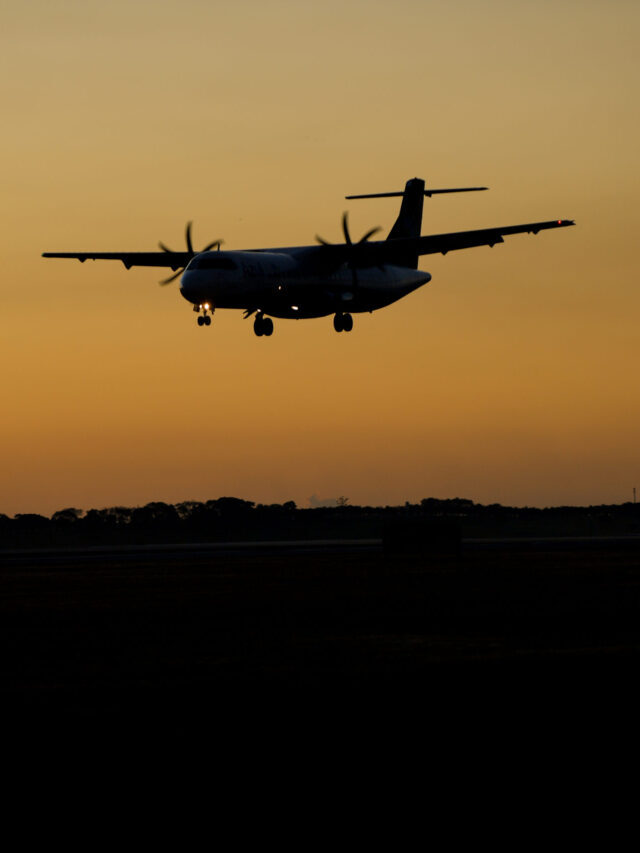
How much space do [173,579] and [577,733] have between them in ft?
116

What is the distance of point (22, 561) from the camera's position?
6781 cm

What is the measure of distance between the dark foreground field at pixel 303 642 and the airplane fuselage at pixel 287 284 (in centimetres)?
1400

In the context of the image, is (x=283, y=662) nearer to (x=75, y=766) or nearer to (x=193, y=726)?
(x=193, y=726)

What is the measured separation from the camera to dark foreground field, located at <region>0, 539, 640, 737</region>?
21.8 meters

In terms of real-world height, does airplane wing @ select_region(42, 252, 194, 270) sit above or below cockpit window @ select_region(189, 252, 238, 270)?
above

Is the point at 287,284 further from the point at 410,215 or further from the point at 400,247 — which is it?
the point at 410,215

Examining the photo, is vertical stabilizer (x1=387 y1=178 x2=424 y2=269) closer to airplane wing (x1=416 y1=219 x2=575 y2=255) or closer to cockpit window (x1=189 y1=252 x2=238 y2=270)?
airplane wing (x1=416 y1=219 x2=575 y2=255)

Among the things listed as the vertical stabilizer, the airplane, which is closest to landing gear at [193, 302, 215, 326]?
the airplane

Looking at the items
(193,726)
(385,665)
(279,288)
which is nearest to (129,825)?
(193,726)

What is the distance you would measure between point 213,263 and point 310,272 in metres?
9.94

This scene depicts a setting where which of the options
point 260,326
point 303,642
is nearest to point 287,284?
point 260,326

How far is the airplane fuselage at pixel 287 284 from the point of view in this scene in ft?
205

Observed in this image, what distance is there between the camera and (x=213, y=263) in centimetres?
6284

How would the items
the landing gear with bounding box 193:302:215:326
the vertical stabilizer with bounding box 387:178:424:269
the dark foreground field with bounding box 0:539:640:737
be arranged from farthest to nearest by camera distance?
the vertical stabilizer with bounding box 387:178:424:269 → the landing gear with bounding box 193:302:215:326 → the dark foreground field with bounding box 0:539:640:737
